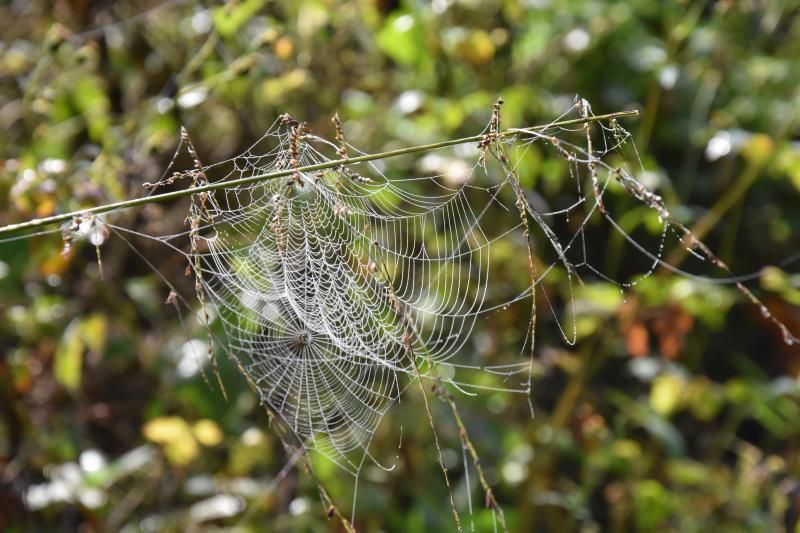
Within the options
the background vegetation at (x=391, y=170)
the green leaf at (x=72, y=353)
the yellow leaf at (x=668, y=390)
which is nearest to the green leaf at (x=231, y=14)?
the background vegetation at (x=391, y=170)

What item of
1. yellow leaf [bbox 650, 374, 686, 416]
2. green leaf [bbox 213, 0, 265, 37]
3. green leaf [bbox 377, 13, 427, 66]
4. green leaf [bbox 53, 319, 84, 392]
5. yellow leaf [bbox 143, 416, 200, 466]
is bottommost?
yellow leaf [bbox 650, 374, 686, 416]

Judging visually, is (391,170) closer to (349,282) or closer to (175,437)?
(349,282)

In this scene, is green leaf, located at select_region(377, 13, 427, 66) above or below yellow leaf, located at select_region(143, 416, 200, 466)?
above

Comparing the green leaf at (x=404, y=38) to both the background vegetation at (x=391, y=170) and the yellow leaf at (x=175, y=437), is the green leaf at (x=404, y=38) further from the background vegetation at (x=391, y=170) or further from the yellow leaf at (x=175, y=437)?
the yellow leaf at (x=175, y=437)

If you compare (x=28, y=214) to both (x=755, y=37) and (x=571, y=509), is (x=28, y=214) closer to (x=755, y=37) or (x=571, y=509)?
(x=571, y=509)

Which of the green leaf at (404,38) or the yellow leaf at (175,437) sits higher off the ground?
the green leaf at (404,38)

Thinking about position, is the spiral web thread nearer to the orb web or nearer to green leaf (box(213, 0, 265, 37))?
the orb web

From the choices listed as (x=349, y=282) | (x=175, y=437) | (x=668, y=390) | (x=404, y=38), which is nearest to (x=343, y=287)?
(x=349, y=282)

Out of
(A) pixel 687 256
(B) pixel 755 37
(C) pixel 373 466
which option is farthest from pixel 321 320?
(B) pixel 755 37

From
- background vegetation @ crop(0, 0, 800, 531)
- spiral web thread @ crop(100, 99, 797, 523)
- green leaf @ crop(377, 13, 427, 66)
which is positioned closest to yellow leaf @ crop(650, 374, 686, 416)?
background vegetation @ crop(0, 0, 800, 531)
